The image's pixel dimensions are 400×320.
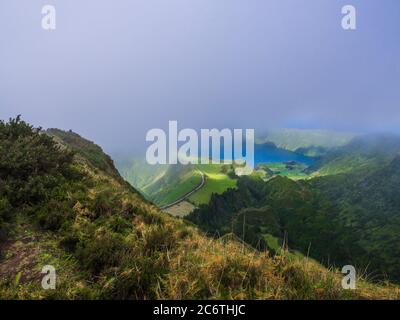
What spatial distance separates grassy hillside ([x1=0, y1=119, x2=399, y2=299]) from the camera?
6.95 m

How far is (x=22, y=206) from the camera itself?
10.5m

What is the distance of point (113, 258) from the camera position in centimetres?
786

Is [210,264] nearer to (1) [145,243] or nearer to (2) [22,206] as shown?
(1) [145,243]

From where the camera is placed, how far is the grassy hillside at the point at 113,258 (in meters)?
6.95

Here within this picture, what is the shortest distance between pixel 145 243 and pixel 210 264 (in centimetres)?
198

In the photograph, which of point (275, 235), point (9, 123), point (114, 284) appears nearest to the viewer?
point (114, 284)

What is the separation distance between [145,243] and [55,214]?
285 cm

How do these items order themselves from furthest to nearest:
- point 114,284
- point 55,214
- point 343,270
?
point 55,214 → point 343,270 → point 114,284

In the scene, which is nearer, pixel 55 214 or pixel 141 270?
pixel 141 270
